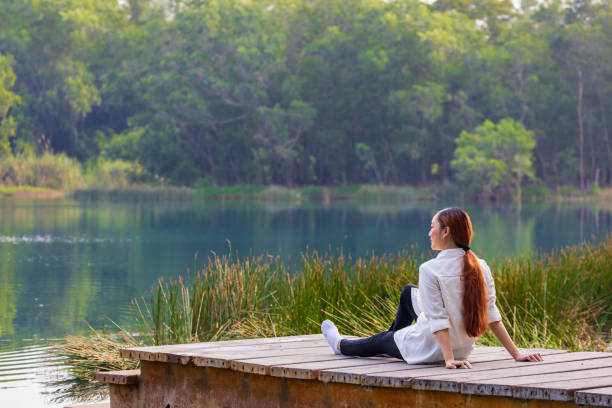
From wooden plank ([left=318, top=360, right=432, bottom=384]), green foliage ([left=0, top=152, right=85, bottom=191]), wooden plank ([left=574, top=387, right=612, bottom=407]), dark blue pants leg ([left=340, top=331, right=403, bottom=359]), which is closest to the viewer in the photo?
wooden plank ([left=574, top=387, right=612, bottom=407])

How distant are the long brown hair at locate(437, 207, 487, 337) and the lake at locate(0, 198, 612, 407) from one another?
3.57 meters

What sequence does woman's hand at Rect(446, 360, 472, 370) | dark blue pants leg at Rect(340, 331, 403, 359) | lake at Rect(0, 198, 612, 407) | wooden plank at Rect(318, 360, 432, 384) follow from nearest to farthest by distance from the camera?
wooden plank at Rect(318, 360, 432, 384), woman's hand at Rect(446, 360, 472, 370), dark blue pants leg at Rect(340, 331, 403, 359), lake at Rect(0, 198, 612, 407)

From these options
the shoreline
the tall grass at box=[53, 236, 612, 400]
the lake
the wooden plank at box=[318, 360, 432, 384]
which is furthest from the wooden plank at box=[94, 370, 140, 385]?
the shoreline

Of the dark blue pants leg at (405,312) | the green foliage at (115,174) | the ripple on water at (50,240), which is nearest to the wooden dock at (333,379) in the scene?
the dark blue pants leg at (405,312)

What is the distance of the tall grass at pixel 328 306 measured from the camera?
22.6ft

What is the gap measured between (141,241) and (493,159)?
21665 mm

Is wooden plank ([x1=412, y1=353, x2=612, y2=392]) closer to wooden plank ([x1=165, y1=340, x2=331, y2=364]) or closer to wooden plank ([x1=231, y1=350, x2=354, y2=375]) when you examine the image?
wooden plank ([x1=231, y1=350, x2=354, y2=375])

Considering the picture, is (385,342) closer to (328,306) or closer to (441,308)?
(441,308)

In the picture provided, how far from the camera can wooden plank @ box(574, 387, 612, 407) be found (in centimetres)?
354

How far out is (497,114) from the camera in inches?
1831

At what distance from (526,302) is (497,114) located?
130 feet

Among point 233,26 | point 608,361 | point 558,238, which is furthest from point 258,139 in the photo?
point 608,361

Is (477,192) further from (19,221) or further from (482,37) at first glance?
(19,221)

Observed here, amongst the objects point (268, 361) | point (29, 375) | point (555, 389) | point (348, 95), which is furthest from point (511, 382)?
point (348, 95)
